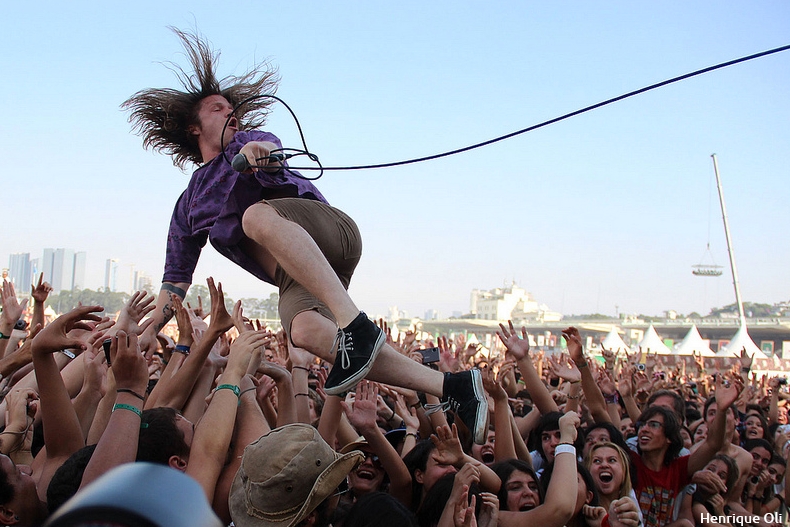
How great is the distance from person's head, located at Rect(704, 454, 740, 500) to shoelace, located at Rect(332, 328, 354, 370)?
296 centimetres

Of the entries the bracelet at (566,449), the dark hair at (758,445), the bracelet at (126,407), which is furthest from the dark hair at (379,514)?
the dark hair at (758,445)

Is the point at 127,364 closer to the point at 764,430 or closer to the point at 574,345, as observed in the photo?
the point at 574,345

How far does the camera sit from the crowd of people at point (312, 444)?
8.41 ft

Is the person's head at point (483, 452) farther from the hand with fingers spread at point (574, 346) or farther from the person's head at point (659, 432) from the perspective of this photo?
the person's head at point (659, 432)

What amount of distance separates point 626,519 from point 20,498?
255cm

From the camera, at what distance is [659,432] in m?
4.77

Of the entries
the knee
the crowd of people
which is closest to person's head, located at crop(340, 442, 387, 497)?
the crowd of people

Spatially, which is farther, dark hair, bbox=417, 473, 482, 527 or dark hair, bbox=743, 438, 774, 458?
dark hair, bbox=743, 438, 774, 458

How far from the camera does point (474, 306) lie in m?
166

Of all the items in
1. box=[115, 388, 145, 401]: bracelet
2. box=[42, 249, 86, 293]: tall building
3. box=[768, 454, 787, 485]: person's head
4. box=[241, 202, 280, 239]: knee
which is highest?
box=[42, 249, 86, 293]: tall building

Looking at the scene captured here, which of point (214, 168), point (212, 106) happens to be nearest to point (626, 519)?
point (214, 168)

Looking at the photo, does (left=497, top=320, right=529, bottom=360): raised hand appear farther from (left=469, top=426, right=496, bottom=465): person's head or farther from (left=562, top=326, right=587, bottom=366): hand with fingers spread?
(left=469, top=426, right=496, bottom=465): person's head

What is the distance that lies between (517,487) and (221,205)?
2.11 m

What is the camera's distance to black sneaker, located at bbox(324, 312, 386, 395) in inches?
125
